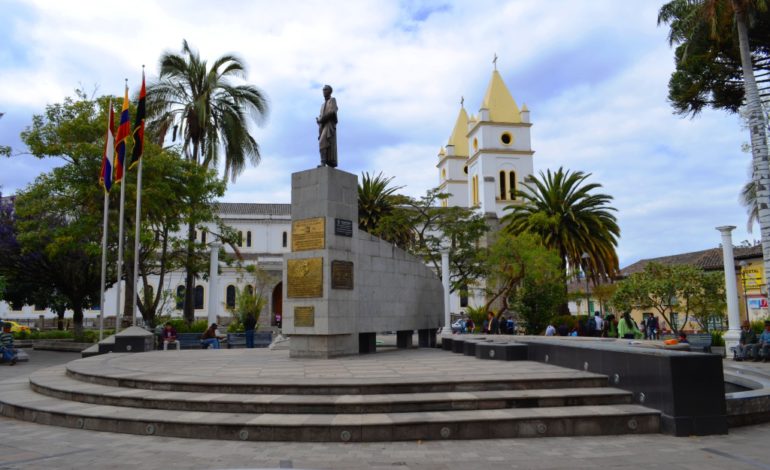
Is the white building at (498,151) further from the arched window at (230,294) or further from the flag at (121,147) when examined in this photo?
the flag at (121,147)

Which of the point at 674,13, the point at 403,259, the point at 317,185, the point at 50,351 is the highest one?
the point at 674,13

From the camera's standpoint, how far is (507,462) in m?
5.91

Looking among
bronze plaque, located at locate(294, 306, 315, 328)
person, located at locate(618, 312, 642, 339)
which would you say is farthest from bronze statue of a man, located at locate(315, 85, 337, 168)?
person, located at locate(618, 312, 642, 339)

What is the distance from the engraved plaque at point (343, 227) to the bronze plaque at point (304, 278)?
83 centimetres

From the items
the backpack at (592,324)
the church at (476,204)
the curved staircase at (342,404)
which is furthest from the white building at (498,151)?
the curved staircase at (342,404)

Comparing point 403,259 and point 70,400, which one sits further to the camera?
point 403,259

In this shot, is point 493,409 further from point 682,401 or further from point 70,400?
point 70,400

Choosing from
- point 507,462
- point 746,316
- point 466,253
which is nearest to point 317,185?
point 507,462

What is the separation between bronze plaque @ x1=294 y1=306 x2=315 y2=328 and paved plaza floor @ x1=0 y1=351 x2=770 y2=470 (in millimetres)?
5667

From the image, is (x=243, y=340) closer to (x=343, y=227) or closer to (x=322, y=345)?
(x=322, y=345)

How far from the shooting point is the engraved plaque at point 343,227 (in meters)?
13.0

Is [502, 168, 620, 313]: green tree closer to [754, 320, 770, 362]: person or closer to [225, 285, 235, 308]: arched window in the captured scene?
[754, 320, 770, 362]: person

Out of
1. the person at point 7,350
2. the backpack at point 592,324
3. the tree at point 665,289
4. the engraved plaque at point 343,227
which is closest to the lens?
the engraved plaque at point 343,227

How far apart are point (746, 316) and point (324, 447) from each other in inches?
1509
